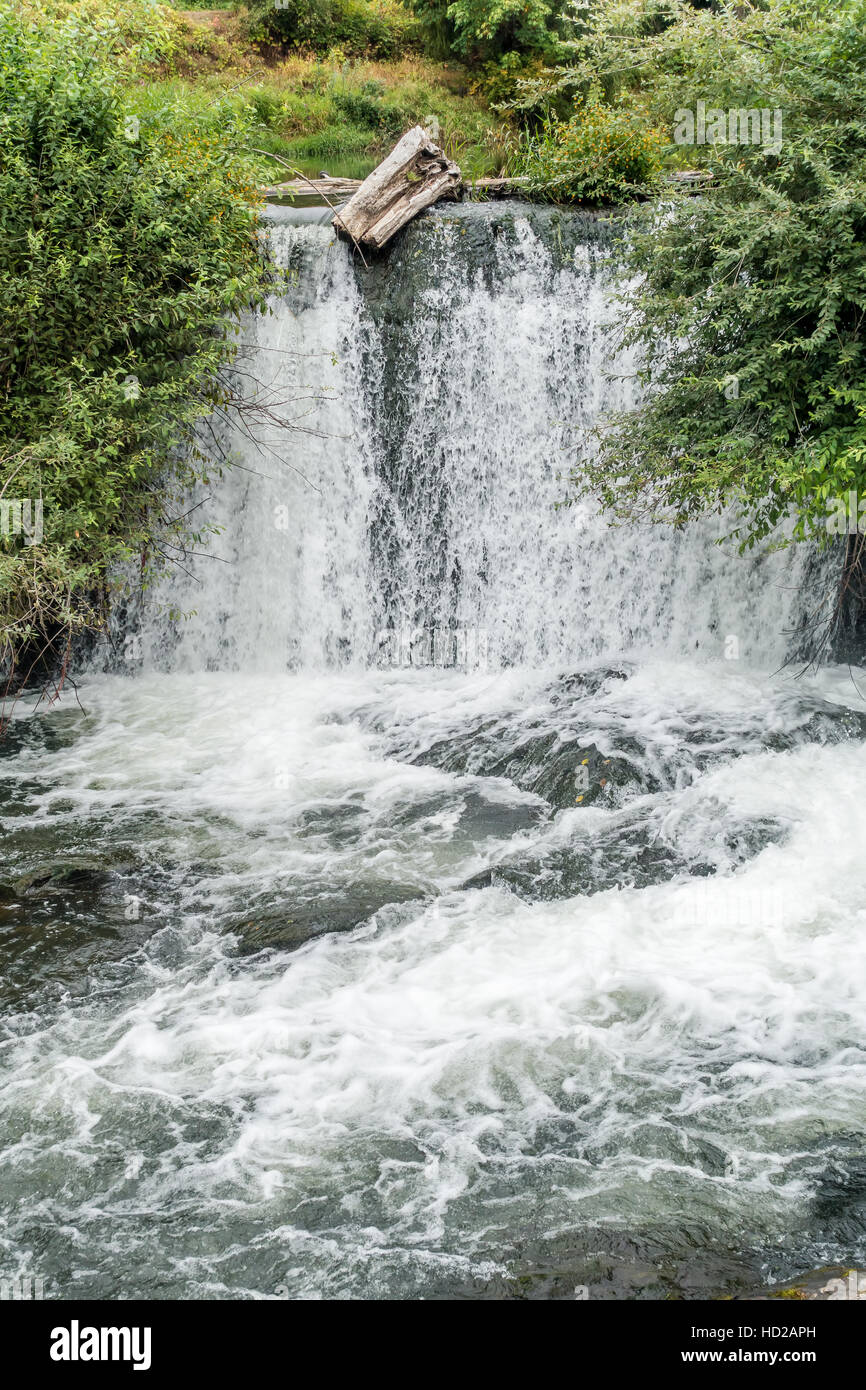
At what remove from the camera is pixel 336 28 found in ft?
69.9

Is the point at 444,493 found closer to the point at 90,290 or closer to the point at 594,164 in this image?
the point at 594,164

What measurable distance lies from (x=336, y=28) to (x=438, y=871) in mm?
19936

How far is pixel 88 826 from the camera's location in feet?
27.4

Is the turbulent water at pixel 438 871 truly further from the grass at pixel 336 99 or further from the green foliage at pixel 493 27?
the green foliage at pixel 493 27

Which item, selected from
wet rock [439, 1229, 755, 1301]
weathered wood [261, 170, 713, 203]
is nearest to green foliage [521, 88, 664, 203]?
weathered wood [261, 170, 713, 203]

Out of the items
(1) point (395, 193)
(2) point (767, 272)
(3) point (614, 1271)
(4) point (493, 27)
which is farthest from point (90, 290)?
(4) point (493, 27)

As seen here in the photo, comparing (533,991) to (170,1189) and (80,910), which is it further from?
(80,910)

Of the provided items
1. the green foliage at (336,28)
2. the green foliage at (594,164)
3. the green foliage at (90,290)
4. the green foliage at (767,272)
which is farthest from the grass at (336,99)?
the green foliage at (767,272)

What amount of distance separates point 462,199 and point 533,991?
8.82 m

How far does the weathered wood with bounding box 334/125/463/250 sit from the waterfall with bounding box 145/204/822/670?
223mm

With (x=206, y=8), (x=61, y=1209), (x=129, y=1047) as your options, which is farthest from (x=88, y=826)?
(x=206, y=8)

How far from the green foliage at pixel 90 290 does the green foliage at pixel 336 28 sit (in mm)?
13132

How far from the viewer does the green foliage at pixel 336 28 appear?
2092 centimetres

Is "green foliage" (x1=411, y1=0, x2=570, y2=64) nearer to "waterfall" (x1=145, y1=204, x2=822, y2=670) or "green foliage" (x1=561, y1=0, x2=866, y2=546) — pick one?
"waterfall" (x1=145, y1=204, x2=822, y2=670)
